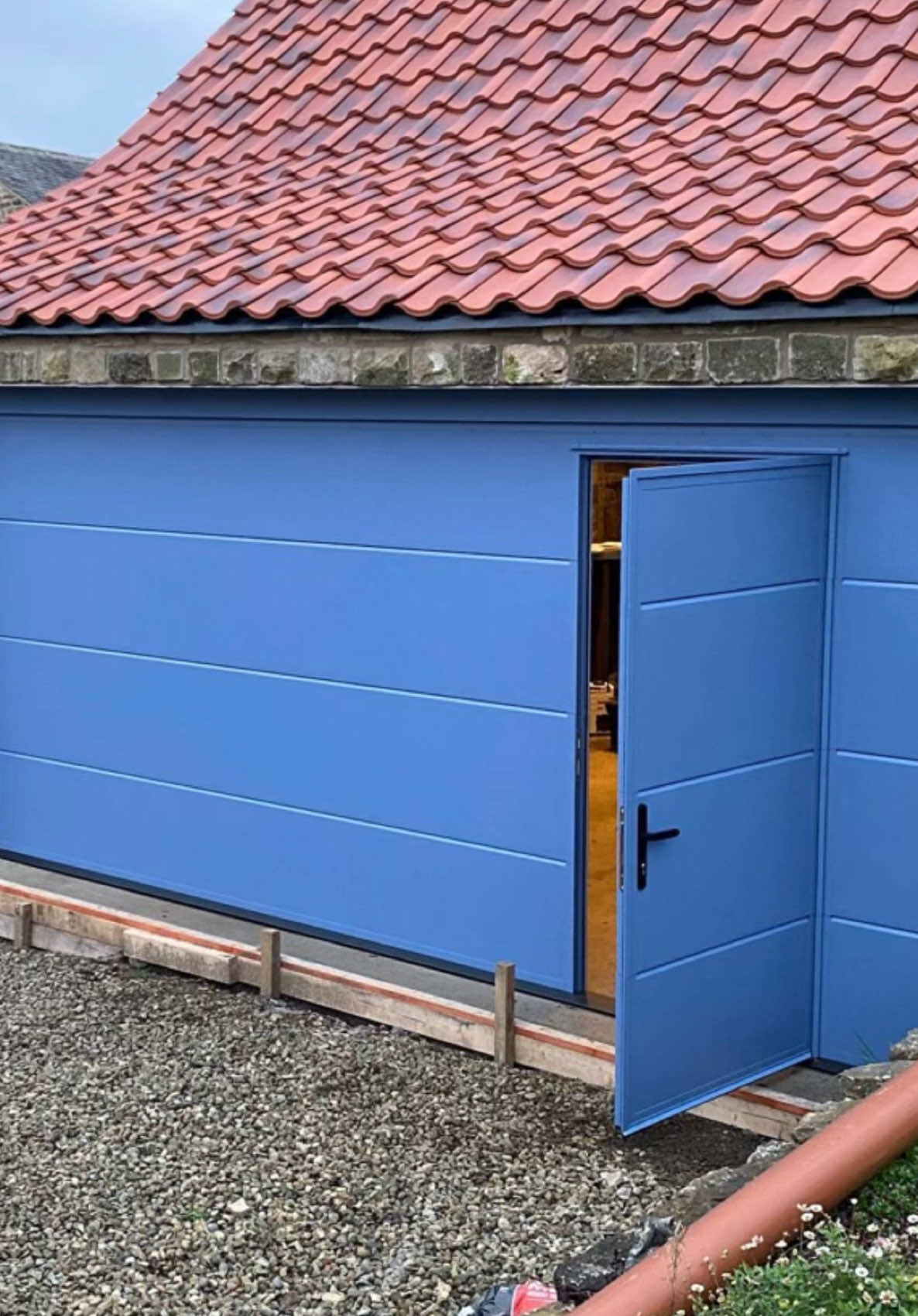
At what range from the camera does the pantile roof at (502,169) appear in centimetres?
637

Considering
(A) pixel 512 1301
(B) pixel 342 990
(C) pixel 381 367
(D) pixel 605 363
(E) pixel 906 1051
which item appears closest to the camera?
(A) pixel 512 1301

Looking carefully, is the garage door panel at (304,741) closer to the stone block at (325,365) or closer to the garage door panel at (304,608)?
the garage door panel at (304,608)

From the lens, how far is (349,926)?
7.90 meters

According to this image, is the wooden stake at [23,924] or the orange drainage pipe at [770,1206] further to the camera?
the wooden stake at [23,924]

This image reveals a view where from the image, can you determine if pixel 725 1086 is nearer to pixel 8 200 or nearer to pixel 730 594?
pixel 730 594

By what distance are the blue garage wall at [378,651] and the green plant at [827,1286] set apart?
2.78 meters

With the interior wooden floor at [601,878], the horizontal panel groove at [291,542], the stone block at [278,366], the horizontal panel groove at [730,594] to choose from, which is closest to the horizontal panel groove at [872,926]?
the interior wooden floor at [601,878]

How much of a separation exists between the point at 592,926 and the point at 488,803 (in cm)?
112

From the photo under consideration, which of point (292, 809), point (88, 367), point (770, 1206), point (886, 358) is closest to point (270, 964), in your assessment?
point (292, 809)

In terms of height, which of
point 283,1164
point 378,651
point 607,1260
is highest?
point 378,651

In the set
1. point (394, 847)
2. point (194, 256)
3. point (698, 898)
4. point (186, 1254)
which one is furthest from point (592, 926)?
point (194, 256)

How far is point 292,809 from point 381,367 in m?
2.19

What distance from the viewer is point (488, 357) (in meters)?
6.78

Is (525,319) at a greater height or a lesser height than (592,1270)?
greater
